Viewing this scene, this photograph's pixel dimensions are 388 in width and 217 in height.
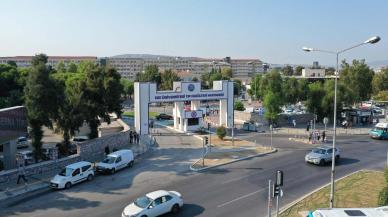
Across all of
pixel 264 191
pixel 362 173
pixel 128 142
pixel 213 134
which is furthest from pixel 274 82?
pixel 264 191

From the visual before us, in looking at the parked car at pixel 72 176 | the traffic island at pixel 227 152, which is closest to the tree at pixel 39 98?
the parked car at pixel 72 176

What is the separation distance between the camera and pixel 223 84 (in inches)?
2200

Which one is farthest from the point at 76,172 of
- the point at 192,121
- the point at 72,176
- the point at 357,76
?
the point at 357,76

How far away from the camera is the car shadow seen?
2155cm

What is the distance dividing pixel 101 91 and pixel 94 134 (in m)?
4.61

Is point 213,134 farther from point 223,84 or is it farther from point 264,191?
point 264,191

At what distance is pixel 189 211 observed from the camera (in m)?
22.1

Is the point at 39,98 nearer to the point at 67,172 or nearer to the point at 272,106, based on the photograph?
the point at 67,172

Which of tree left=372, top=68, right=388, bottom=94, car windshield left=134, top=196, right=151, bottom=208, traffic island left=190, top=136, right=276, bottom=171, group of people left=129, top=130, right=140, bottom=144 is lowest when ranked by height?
car windshield left=134, top=196, right=151, bottom=208

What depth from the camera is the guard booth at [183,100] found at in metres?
49.7

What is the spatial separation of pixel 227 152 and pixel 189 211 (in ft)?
55.5

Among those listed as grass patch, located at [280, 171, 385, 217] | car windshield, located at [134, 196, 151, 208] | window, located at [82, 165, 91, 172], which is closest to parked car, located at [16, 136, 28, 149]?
window, located at [82, 165, 91, 172]

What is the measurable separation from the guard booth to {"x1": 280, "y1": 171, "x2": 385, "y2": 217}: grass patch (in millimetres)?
27018

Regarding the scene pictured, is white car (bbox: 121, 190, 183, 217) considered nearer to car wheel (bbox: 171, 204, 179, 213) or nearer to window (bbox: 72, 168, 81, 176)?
car wheel (bbox: 171, 204, 179, 213)
